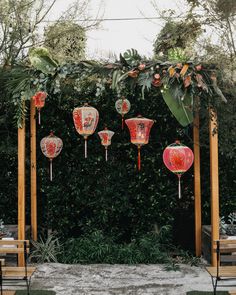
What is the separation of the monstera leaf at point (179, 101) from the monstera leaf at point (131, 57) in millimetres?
472

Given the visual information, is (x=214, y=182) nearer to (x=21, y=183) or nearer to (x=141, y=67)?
(x=141, y=67)

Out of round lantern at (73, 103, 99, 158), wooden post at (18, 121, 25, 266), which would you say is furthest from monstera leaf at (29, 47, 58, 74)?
wooden post at (18, 121, 25, 266)

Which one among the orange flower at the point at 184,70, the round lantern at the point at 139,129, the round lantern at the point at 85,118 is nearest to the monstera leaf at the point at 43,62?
the round lantern at the point at 85,118

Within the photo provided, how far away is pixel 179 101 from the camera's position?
19.9 feet

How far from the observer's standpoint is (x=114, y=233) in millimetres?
8062

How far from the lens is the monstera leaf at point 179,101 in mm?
6000

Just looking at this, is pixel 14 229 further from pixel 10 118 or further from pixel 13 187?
pixel 10 118

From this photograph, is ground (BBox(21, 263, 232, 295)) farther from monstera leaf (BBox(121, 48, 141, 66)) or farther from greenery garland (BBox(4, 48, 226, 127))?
monstera leaf (BBox(121, 48, 141, 66))

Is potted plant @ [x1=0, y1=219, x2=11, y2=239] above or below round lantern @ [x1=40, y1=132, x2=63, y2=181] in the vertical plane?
below

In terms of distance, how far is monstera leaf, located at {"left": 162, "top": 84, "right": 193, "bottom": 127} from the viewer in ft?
19.7

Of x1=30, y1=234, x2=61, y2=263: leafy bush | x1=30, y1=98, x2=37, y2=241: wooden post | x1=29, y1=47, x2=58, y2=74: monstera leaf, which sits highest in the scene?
x1=29, y1=47, x2=58, y2=74: monstera leaf

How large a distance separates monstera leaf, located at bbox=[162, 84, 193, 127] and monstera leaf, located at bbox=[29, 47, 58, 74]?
4.72 ft

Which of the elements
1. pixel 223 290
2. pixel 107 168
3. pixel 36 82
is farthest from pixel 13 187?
pixel 223 290

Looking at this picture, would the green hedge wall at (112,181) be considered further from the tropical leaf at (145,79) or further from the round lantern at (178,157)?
the tropical leaf at (145,79)
